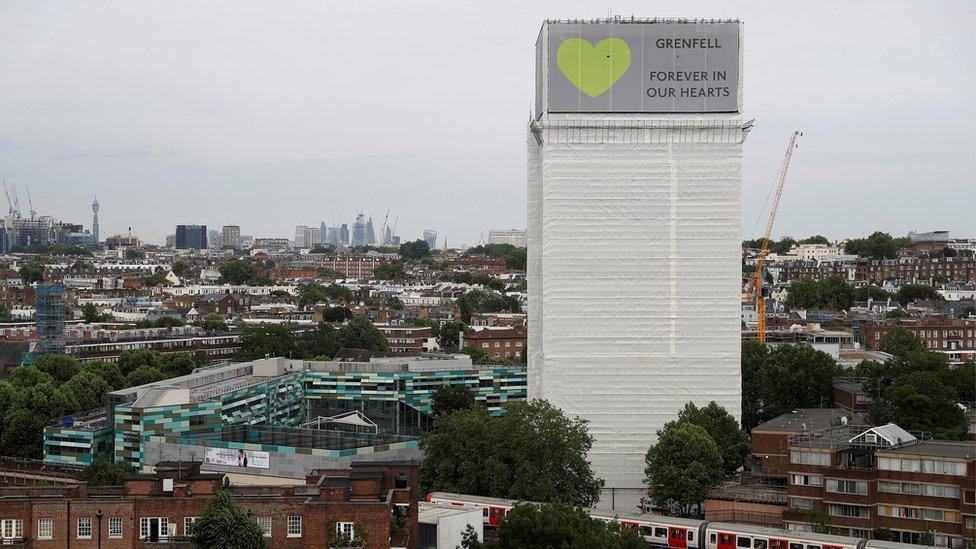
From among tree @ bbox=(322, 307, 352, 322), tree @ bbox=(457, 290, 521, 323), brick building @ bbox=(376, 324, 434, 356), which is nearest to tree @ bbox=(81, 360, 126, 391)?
brick building @ bbox=(376, 324, 434, 356)

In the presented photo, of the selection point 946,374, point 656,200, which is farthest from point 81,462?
point 946,374

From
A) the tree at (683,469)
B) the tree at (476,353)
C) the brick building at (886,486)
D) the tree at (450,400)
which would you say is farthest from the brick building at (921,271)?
the brick building at (886,486)

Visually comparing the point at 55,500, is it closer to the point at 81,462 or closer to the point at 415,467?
the point at 415,467

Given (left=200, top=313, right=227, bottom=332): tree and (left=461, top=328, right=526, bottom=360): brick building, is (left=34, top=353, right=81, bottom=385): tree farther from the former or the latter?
(left=461, top=328, right=526, bottom=360): brick building

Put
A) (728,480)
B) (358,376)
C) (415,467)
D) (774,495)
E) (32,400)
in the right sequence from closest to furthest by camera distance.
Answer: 1. (415,467)
2. (774,495)
3. (728,480)
4. (32,400)
5. (358,376)

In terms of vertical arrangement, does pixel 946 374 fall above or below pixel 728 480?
above

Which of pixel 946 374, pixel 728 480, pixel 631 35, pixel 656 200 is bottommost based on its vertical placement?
pixel 728 480

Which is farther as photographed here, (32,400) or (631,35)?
(32,400)
